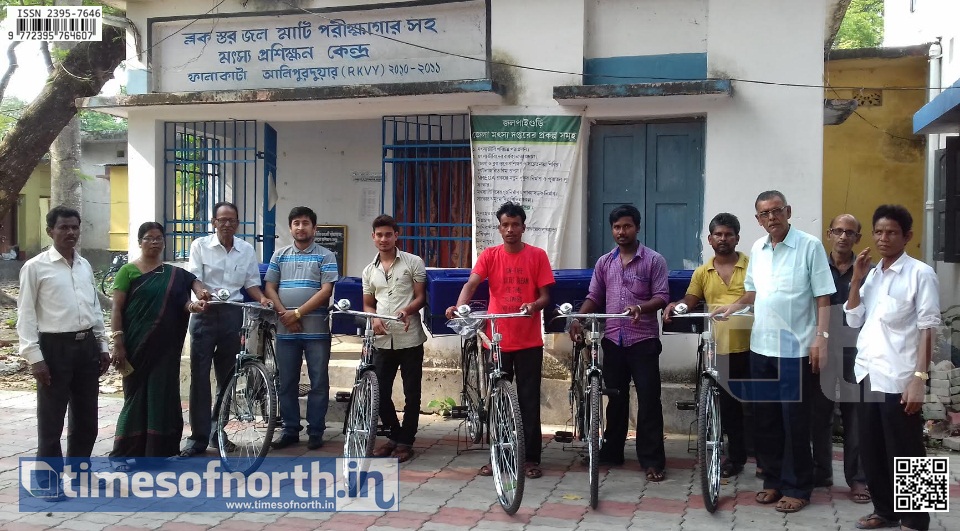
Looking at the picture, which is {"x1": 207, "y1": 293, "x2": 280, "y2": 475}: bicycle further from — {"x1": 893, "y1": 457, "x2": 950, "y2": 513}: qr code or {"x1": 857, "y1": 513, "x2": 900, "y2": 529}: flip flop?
{"x1": 893, "y1": 457, "x2": 950, "y2": 513}: qr code

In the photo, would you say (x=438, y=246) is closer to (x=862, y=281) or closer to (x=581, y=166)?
(x=581, y=166)

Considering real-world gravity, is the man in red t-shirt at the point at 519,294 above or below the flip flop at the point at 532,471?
above

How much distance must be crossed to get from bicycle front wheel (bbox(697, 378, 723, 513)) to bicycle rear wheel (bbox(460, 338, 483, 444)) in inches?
66.7

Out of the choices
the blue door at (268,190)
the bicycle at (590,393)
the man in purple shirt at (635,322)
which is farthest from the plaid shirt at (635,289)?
the blue door at (268,190)

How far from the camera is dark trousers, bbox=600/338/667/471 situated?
5941mm

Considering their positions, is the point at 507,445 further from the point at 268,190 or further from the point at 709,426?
the point at 268,190

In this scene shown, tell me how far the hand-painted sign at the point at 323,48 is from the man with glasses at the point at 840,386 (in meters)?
3.52

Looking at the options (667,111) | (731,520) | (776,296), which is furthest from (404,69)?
(731,520)

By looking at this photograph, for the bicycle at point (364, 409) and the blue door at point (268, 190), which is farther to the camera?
the blue door at point (268, 190)

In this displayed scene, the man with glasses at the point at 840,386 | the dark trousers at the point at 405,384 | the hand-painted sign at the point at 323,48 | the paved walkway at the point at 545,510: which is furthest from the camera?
the hand-painted sign at the point at 323,48

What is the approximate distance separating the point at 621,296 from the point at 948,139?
4279 mm

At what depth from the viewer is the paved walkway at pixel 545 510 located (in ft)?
16.5


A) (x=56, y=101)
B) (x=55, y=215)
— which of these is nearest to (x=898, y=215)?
(x=55, y=215)

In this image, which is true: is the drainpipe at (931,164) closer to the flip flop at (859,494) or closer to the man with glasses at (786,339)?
the flip flop at (859,494)
